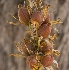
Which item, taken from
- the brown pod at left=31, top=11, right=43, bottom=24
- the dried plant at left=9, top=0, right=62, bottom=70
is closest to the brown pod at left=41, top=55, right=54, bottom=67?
the dried plant at left=9, top=0, right=62, bottom=70

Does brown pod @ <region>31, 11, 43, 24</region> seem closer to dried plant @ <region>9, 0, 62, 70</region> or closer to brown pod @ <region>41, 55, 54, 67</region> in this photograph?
dried plant @ <region>9, 0, 62, 70</region>

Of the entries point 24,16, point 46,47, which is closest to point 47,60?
point 46,47

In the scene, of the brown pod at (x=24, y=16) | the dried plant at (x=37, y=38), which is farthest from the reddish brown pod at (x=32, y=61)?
the brown pod at (x=24, y=16)

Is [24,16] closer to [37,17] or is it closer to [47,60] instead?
[37,17]

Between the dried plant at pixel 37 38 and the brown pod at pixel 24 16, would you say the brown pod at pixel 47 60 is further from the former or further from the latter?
the brown pod at pixel 24 16

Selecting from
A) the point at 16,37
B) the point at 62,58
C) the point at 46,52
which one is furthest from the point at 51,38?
the point at 62,58

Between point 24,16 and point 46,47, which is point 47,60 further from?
point 24,16

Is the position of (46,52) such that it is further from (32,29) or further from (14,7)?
(14,7)

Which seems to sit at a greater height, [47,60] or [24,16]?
[24,16]
